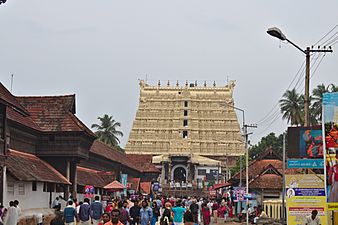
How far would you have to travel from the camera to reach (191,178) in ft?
367

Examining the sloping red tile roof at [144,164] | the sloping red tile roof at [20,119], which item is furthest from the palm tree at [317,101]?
the sloping red tile roof at [20,119]

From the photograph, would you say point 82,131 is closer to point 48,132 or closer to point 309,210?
point 48,132

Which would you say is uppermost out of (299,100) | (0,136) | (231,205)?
(299,100)

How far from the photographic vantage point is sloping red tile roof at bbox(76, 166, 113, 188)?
1879 inches

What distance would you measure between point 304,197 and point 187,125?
99.1m

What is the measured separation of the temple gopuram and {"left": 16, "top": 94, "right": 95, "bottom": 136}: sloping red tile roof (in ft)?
231

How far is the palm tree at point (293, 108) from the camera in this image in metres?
80.7

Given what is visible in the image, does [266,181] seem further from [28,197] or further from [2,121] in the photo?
[2,121]

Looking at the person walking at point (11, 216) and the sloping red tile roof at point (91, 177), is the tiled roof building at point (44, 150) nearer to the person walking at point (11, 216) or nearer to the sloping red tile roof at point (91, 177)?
the sloping red tile roof at point (91, 177)

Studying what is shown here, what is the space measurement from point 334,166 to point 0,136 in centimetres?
1759

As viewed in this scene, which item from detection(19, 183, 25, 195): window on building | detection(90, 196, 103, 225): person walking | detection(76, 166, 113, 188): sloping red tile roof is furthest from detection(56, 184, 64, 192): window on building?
detection(90, 196, 103, 225): person walking

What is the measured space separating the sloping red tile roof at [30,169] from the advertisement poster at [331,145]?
1853 cm

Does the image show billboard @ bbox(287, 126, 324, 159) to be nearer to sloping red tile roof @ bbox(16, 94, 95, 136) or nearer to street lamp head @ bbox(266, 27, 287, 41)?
street lamp head @ bbox(266, 27, 287, 41)

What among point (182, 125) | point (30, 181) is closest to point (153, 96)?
point (182, 125)
